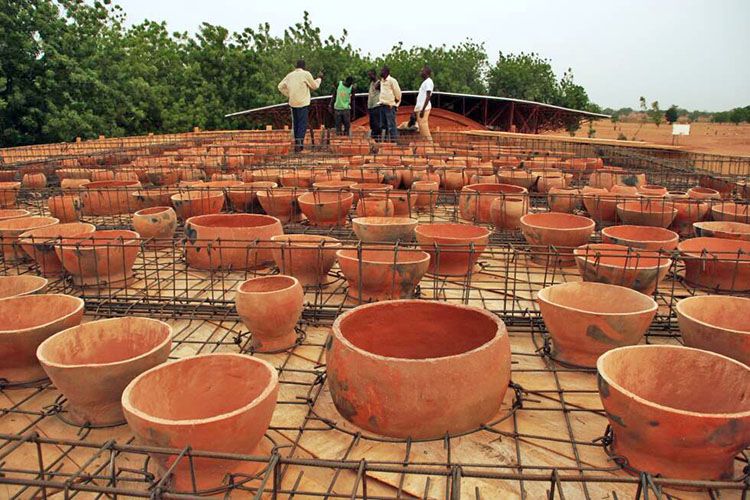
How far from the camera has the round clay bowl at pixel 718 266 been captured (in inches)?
176

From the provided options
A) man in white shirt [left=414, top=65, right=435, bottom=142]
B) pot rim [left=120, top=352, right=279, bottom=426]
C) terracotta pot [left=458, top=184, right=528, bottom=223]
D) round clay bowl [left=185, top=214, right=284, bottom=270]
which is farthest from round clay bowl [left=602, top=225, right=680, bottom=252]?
man in white shirt [left=414, top=65, right=435, bottom=142]

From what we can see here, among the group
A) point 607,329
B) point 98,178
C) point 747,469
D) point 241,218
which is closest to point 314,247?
point 241,218

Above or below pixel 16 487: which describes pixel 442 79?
above

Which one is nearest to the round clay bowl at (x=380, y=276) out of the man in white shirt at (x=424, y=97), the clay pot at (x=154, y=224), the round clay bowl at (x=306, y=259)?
the round clay bowl at (x=306, y=259)

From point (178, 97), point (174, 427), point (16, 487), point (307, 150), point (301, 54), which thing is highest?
point (301, 54)

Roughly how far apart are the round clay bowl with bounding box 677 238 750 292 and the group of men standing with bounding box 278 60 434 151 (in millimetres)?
7481

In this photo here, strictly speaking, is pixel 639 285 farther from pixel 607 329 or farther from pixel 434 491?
pixel 434 491

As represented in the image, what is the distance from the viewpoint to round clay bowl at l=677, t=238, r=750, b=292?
14.6ft

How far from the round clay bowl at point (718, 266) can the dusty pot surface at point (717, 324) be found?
3.22ft

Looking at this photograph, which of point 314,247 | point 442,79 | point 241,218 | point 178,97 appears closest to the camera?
point 314,247

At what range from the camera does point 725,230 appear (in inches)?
214

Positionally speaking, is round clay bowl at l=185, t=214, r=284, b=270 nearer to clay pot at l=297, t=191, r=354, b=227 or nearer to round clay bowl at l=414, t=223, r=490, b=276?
clay pot at l=297, t=191, r=354, b=227

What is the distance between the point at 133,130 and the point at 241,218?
24.7 m

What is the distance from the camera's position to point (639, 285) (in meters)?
4.11
